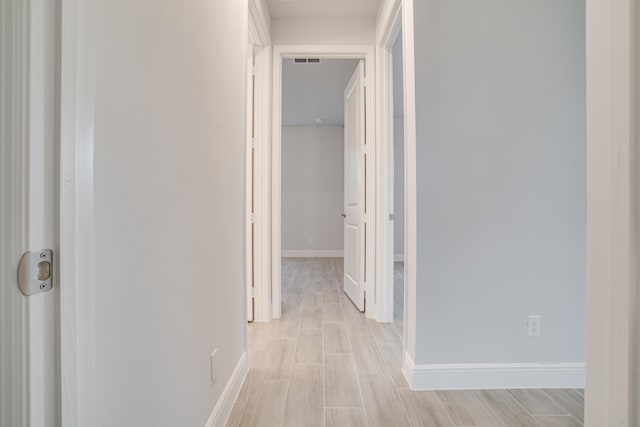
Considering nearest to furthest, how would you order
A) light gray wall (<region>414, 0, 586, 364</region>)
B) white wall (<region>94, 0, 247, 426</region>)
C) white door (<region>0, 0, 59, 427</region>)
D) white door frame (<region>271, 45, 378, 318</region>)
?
white door (<region>0, 0, 59, 427</region>), white wall (<region>94, 0, 247, 426</region>), light gray wall (<region>414, 0, 586, 364</region>), white door frame (<region>271, 45, 378, 318</region>)

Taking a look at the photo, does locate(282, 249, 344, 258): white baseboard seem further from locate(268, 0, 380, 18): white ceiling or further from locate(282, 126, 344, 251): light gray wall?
locate(268, 0, 380, 18): white ceiling

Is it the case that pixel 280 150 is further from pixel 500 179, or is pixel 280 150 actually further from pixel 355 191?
pixel 500 179

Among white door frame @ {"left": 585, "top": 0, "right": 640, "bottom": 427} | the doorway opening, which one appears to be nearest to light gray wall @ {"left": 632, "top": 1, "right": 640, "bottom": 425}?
white door frame @ {"left": 585, "top": 0, "right": 640, "bottom": 427}

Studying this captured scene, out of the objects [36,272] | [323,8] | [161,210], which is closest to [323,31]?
[323,8]

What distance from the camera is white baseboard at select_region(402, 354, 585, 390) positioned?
1.76 metres

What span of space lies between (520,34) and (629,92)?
4.86ft

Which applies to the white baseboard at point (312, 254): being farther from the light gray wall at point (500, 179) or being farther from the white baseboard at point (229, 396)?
the light gray wall at point (500, 179)

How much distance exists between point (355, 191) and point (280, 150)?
0.89m

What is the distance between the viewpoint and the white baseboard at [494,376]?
1.76 m

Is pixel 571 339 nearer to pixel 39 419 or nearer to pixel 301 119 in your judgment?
pixel 39 419

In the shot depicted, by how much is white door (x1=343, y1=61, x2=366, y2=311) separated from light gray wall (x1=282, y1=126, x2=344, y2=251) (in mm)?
3049

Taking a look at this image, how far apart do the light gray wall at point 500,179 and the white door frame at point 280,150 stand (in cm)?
115

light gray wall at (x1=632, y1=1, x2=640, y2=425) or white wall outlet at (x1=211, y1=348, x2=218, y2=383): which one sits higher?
light gray wall at (x1=632, y1=1, x2=640, y2=425)
